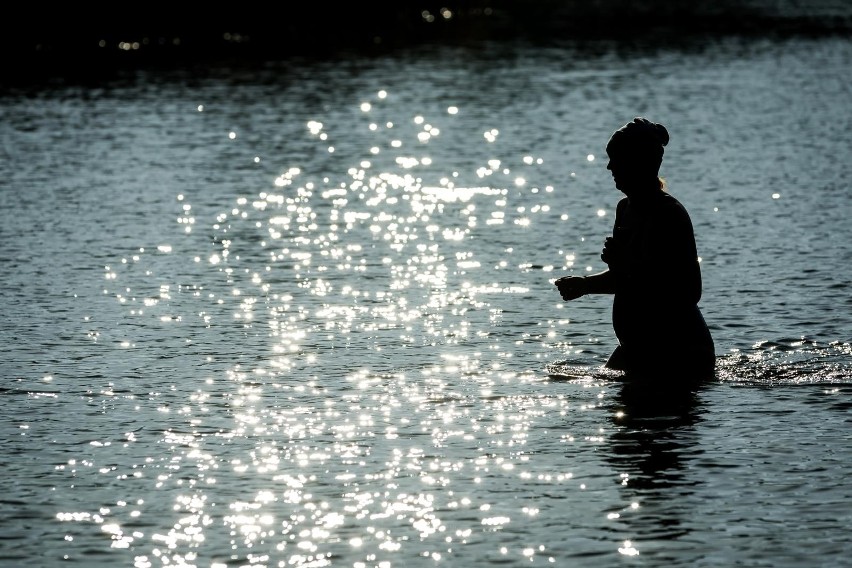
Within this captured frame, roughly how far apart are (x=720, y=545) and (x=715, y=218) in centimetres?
1137

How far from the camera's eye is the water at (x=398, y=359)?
343 inches

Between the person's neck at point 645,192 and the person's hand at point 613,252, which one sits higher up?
the person's neck at point 645,192

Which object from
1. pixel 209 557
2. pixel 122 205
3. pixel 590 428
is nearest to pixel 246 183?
pixel 122 205

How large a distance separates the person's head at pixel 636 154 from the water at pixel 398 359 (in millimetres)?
1310

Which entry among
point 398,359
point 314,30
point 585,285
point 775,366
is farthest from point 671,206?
A: point 314,30

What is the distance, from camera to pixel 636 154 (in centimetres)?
1070

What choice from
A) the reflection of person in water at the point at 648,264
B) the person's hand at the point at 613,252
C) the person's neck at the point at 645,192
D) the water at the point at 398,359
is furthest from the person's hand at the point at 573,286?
the water at the point at 398,359

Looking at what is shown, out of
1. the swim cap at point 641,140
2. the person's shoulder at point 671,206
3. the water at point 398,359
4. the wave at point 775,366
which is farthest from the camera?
the wave at point 775,366

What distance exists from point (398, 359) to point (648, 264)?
227cm

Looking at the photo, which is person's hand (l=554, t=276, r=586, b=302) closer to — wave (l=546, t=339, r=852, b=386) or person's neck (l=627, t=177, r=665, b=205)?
person's neck (l=627, t=177, r=665, b=205)

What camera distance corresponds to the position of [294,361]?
1252 centimetres

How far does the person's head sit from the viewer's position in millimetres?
10633

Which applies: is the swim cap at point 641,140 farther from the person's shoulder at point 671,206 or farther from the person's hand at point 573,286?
the person's hand at point 573,286

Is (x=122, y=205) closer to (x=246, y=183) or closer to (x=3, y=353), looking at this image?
(x=246, y=183)
